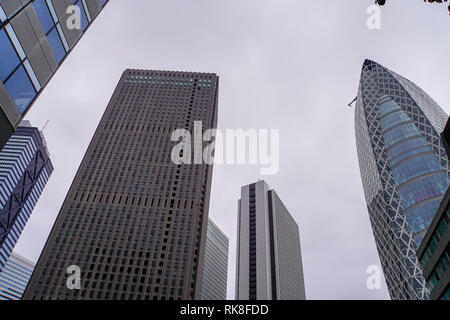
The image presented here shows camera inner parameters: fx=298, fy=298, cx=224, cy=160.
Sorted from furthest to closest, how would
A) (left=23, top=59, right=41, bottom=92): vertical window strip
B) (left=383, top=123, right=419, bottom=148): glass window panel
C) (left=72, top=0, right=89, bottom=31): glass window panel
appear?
(left=383, top=123, right=419, bottom=148): glass window panel
(left=72, top=0, right=89, bottom=31): glass window panel
(left=23, top=59, right=41, bottom=92): vertical window strip

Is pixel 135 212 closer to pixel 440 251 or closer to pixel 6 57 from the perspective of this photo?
pixel 440 251

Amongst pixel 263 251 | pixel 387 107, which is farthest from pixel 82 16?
pixel 263 251

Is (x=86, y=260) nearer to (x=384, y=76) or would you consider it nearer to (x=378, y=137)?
(x=378, y=137)

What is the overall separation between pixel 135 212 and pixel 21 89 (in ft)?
328

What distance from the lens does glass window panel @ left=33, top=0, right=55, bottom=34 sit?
1823cm

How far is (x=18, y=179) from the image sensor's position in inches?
6265

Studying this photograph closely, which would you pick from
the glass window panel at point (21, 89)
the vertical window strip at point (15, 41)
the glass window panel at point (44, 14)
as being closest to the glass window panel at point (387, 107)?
the glass window panel at point (44, 14)

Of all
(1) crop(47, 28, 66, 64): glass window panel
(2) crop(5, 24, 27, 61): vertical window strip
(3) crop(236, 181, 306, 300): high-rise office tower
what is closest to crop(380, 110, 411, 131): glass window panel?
(3) crop(236, 181, 306, 300): high-rise office tower

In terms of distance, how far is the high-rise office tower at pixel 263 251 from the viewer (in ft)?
497

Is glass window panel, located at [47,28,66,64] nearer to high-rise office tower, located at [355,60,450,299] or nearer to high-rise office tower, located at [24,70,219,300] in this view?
high-rise office tower, located at [24,70,219,300]

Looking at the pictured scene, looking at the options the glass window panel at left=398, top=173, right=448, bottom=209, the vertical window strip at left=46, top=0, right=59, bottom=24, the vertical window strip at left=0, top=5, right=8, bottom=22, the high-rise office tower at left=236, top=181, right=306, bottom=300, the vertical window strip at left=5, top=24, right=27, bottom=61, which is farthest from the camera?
the high-rise office tower at left=236, top=181, right=306, bottom=300

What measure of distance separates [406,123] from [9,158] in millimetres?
182420

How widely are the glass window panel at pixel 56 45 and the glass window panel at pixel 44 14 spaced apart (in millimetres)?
552
